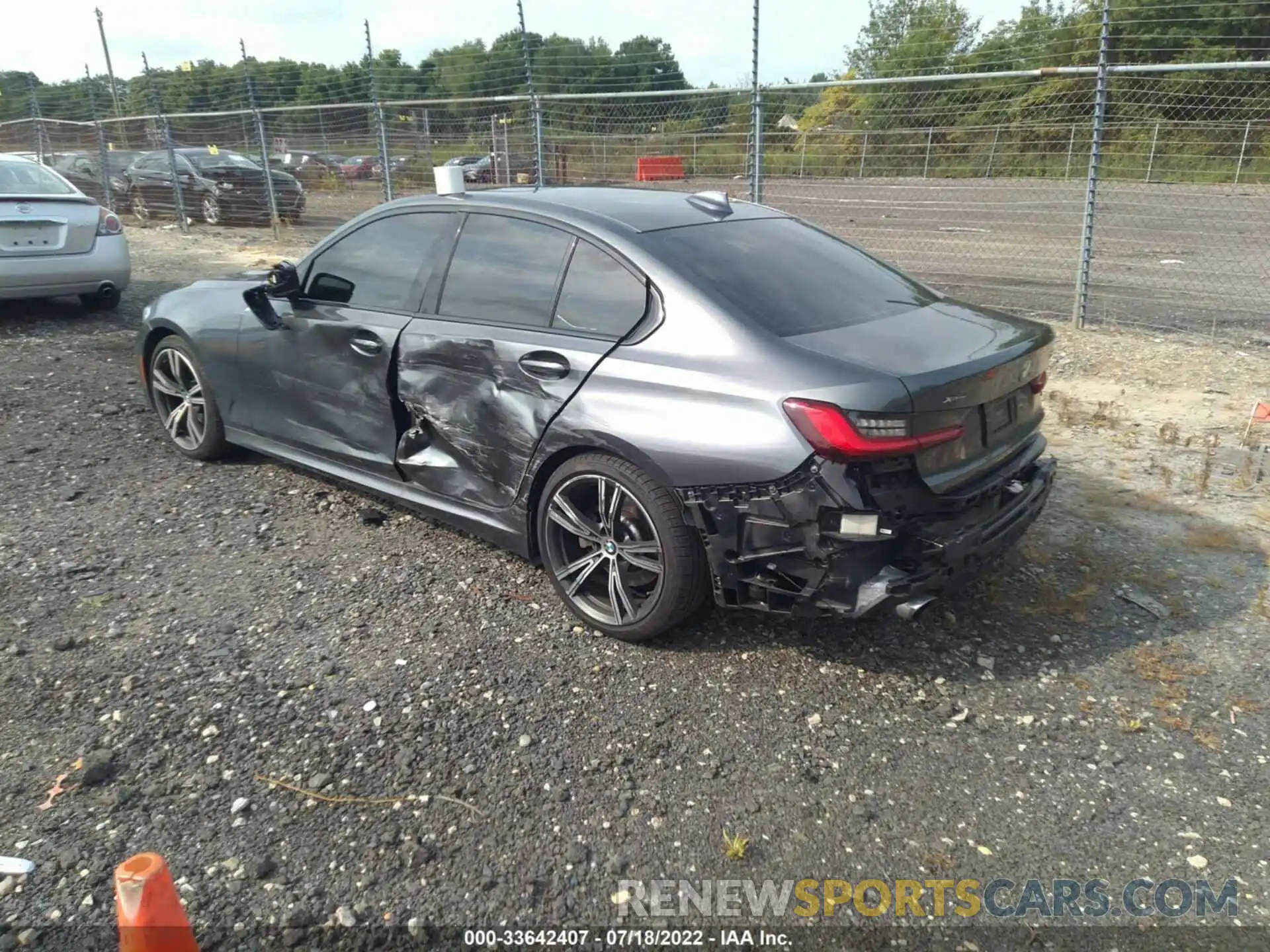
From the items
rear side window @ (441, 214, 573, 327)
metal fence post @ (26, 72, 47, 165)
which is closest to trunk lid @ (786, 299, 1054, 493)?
rear side window @ (441, 214, 573, 327)

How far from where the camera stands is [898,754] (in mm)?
2918

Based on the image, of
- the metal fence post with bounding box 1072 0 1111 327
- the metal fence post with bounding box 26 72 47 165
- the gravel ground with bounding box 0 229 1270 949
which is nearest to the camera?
the gravel ground with bounding box 0 229 1270 949

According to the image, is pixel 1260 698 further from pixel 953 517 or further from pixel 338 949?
pixel 338 949

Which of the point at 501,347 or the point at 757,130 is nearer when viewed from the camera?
the point at 501,347

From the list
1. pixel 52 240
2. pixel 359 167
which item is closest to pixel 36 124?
pixel 359 167

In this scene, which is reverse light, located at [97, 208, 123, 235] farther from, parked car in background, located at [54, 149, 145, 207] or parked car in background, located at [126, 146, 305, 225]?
parked car in background, located at [54, 149, 145, 207]

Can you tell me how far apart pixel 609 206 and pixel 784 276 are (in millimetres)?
785

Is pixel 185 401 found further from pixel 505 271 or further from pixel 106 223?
pixel 106 223

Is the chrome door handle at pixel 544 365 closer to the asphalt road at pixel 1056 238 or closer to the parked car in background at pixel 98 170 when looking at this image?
the asphalt road at pixel 1056 238

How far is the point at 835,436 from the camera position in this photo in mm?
2885

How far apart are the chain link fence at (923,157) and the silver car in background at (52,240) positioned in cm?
428

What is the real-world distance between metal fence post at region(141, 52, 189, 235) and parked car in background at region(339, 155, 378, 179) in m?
2.81

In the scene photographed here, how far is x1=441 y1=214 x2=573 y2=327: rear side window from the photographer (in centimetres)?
366

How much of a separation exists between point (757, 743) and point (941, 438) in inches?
44.6
